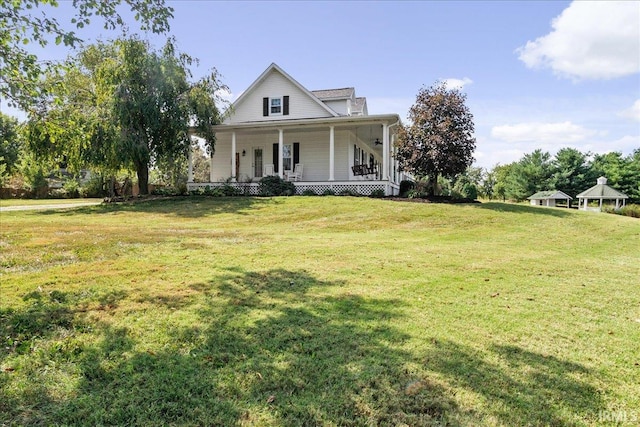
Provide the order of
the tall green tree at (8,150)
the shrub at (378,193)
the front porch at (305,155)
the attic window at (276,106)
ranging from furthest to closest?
the tall green tree at (8,150) < the attic window at (276,106) < the front porch at (305,155) < the shrub at (378,193)

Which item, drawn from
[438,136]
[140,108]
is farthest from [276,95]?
[438,136]

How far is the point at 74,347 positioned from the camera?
329cm

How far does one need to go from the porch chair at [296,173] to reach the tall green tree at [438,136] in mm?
5920

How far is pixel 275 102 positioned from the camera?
2309cm

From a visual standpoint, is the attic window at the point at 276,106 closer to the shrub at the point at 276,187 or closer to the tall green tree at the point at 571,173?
the shrub at the point at 276,187

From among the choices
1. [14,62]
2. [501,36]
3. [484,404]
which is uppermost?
[501,36]

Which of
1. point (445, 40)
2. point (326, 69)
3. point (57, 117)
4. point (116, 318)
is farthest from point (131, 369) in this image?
point (326, 69)

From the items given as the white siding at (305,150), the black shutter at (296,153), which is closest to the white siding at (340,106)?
the white siding at (305,150)

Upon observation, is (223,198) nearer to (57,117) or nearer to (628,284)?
(57,117)

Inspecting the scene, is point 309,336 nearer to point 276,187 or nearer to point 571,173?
point 276,187

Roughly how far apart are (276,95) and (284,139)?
9.42ft

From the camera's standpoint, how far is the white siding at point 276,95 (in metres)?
22.5

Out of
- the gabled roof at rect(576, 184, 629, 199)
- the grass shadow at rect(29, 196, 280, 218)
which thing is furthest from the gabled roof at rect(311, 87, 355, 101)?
the gabled roof at rect(576, 184, 629, 199)

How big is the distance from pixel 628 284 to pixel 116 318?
285 inches
